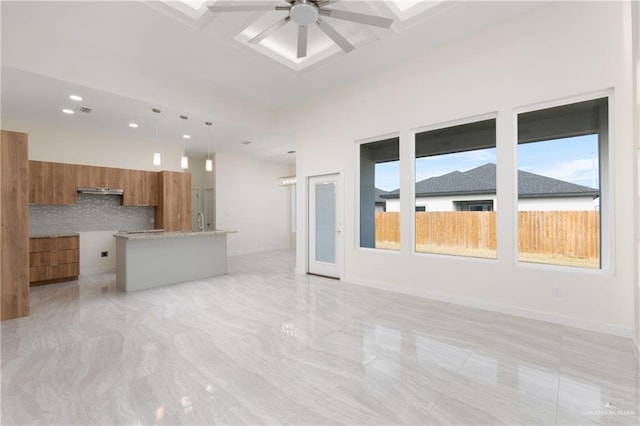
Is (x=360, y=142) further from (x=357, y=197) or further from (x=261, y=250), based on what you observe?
(x=261, y=250)

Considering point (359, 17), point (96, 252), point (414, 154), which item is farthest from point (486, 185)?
point (96, 252)

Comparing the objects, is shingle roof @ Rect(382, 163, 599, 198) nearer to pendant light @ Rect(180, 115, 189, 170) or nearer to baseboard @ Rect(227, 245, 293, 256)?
pendant light @ Rect(180, 115, 189, 170)

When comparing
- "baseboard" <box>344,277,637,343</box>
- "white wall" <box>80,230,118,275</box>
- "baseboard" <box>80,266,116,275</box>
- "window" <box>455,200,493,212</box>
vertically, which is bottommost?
"baseboard" <box>80,266,116,275</box>

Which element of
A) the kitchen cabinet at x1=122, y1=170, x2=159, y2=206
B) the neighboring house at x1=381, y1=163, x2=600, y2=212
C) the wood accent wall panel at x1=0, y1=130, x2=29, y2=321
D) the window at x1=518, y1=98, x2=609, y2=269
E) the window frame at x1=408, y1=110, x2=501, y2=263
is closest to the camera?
the window at x1=518, y1=98, x2=609, y2=269

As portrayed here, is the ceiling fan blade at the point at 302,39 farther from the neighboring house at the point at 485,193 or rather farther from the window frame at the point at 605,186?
the window frame at the point at 605,186

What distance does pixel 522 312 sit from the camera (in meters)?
3.43

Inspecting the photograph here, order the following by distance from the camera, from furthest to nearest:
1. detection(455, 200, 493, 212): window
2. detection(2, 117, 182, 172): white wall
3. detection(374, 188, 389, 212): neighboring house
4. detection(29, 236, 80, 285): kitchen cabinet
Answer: detection(2, 117, 182, 172): white wall → detection(29, 236, 80, 285): kitchen cabinet → detection(374, 188, 389, 212): neighboring house → detection(455, 200, 493, 212): window

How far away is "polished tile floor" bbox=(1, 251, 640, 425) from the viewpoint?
1.81 metres

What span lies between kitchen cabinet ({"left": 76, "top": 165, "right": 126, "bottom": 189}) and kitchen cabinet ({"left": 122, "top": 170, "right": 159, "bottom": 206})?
0.48 feet

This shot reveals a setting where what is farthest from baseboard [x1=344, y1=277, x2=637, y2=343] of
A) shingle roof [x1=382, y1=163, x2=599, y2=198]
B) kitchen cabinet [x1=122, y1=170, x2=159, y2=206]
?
kitchen cabinet [x1=122, y1=170, x2=159, y2=206]

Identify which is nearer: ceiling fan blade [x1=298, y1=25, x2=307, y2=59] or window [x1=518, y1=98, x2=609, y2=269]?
ceiling fan blade [x1=298, y1=25, x2=307, y2=59]

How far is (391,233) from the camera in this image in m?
4.82

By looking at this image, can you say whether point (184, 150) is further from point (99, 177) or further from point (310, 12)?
point (310, 12)

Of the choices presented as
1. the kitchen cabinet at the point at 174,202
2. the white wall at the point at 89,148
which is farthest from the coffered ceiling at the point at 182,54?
the kitchen cabinet at the point at 174,202
